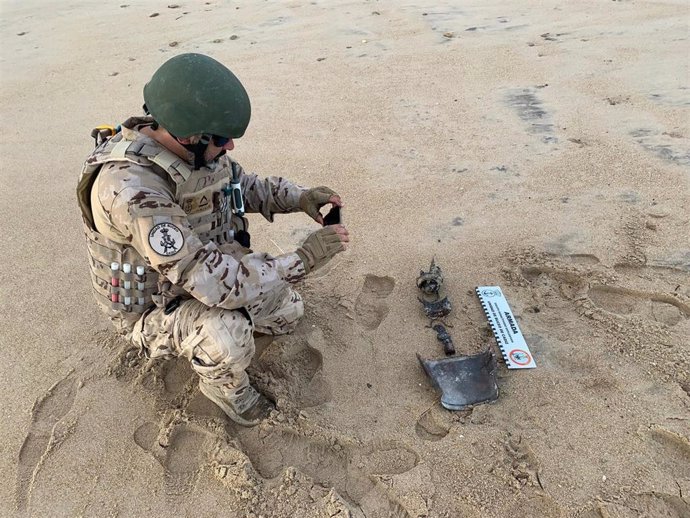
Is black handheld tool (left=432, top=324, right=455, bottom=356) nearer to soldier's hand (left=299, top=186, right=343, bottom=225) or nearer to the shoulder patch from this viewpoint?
soldier's hand (left=299, top=186, right=343, bottom=225)

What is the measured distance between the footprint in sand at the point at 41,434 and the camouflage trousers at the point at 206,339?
0.49 meters

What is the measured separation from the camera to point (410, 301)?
10.4 feet

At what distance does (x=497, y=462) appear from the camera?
2.28 meters

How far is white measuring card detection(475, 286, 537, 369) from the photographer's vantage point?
2730 mm

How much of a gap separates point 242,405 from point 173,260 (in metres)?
0.80

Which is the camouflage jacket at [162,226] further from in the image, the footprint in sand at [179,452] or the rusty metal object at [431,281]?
the rusty metal object at [431,281]

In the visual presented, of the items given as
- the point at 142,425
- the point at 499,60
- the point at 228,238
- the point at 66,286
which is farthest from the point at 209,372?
the point at 499,60

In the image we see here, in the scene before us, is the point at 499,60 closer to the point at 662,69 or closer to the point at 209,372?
the point at 662,69

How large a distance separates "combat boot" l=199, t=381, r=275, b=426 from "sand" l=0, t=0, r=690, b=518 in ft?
0.24

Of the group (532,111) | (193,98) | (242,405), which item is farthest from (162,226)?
(532,111)

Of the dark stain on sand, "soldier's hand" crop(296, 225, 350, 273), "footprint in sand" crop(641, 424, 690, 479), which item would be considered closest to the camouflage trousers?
"soldier's hand" crop(296, 225, 350, 273)

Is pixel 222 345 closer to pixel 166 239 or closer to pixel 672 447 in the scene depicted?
pixel 166 239

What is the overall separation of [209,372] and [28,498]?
0.84 meters

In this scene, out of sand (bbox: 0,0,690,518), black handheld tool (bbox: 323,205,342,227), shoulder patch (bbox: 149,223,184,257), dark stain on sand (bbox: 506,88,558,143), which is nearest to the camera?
shoulder patch (bbox: 149,223,184,257)
